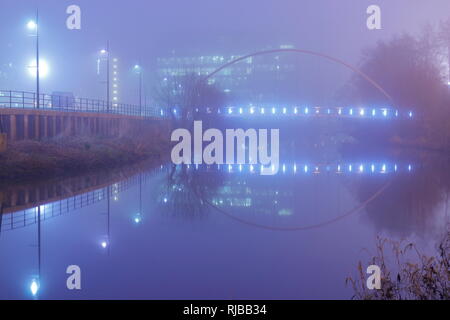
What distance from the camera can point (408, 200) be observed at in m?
16.7

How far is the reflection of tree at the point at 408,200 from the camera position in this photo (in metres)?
12.8

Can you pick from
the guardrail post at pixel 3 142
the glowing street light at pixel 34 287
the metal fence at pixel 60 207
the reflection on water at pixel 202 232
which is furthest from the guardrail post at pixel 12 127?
the glowing street light at pixel 34 287

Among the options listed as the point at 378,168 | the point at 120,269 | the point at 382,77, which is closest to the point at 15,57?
the point at 382,77

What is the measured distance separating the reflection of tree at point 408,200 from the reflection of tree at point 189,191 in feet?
15.8

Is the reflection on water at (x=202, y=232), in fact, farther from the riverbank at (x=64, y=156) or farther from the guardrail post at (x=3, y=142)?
the guardrail post at (x=3, y=142)

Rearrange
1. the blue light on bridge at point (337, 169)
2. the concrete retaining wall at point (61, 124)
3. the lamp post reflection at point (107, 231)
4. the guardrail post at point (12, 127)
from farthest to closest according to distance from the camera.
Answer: the blue light on bridge at point (337, 169) → the concrete retaining wall at point (61, 124) → the guardrail post at point (12, 127) → the lamp post reflection at point (107, 231)

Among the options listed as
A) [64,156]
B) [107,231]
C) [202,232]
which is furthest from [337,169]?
[107,231]

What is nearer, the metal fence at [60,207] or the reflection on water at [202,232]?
the reflection on water at [202,232]

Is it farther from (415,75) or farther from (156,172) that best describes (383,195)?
(415,75)

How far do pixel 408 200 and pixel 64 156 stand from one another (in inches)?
565

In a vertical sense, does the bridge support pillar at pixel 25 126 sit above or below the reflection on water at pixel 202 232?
above

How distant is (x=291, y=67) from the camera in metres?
101

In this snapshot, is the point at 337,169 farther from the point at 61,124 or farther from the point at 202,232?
the point at 202,232
